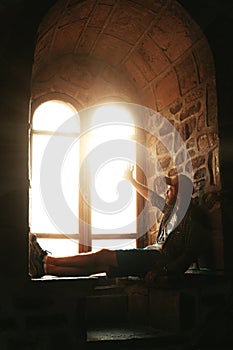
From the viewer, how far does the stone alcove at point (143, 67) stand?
366 centimetres

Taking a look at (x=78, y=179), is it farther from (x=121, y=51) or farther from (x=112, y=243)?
(x=121, y=51)

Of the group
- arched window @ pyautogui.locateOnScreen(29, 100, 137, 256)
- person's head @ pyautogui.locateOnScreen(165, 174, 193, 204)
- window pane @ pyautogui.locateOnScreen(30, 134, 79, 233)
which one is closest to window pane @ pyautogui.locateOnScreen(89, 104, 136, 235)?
arched window @ pyautogui.locateOnScreen(29, 100, 137, 256)

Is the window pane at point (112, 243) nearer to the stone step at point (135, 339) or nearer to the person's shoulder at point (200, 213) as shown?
the stone step at point (135, 339)

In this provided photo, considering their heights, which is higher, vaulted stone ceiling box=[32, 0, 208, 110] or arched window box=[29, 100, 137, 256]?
vaulted stone ceiling box=[32, 0, 208, 110]

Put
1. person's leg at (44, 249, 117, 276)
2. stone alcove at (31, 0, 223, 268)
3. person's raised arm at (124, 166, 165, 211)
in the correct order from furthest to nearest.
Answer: person's raised arm at (124, 166, 165, 211) < stone alcove at (31, 0, 223, 268) < person's leg at (44, 249, 117, 276)

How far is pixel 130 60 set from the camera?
458 centimetres

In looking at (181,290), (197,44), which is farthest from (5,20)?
(181,290)

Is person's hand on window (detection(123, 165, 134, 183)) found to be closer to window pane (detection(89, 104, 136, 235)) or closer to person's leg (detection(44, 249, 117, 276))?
window pane (detection(89, 104, 136, 235))

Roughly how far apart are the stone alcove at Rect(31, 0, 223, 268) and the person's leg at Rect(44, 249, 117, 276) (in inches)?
31.6

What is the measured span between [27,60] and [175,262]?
1.69m

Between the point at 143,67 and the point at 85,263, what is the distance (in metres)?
2.03

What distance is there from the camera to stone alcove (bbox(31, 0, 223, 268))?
12.0 feet

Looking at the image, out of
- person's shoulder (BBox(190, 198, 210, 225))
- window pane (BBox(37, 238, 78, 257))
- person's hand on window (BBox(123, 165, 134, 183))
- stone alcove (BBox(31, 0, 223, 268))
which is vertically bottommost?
window pane (BBox(37, 238, 78, 257))

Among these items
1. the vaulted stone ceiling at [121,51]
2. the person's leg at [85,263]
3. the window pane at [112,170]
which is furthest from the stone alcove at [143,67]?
the person's leg at [85,263]
